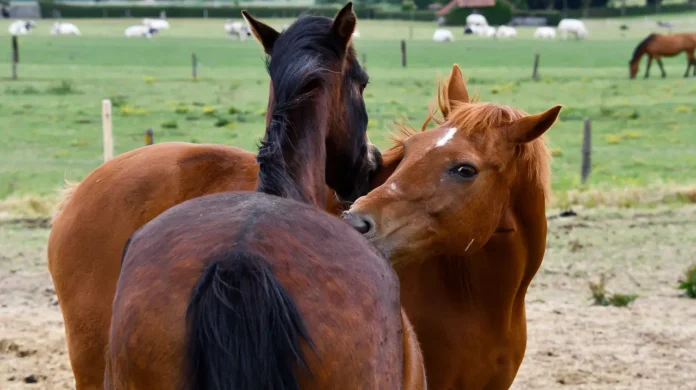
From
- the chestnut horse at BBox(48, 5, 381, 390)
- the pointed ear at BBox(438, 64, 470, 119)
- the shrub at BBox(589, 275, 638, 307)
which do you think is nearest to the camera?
the chestnut horse at BBox(48, 5, 381, 390)

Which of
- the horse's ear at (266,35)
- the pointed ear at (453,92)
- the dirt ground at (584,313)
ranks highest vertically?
the horse's ear at (266,35)

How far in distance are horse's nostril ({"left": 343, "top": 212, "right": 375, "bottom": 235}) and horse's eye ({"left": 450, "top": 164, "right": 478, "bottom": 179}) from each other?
0.42 metres

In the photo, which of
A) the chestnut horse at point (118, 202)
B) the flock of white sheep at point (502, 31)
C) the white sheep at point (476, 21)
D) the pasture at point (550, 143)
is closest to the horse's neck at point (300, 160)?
the chestnut horse at point (118, 202)

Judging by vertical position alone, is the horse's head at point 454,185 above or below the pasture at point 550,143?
above

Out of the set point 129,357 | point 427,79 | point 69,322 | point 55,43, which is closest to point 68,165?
point 69,322

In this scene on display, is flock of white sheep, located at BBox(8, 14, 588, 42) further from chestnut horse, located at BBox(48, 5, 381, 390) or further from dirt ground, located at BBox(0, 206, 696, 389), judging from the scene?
chestnut horse, located at BBox(48, 5, 381, 390)

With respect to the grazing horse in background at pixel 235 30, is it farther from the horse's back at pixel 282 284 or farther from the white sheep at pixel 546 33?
the horse's back at pixel 282 284

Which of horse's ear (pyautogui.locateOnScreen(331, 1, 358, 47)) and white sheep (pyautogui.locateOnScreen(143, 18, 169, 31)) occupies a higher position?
horse's ear (pyautogui.locateOnScreen(331, 1, 358, 47))

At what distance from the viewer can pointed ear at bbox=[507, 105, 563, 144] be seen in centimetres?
347

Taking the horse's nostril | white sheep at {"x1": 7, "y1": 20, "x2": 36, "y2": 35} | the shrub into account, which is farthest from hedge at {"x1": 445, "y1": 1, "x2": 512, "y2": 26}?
the horse's nostril

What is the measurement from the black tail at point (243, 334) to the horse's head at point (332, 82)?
1.18m

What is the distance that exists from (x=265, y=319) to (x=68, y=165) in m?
13.1

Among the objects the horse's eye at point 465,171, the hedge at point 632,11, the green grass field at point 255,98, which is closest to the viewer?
the horse's eye at point 465,171

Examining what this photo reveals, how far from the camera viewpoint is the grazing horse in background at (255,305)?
1.91 metres
